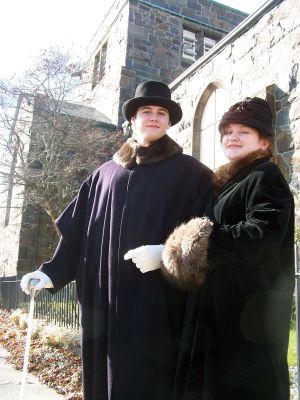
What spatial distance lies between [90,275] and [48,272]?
319mm

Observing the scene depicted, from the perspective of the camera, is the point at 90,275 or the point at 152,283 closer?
the point at 152,283

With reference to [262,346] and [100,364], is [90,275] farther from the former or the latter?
[262,346]

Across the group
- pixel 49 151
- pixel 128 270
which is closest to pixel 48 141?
pixel 49 151

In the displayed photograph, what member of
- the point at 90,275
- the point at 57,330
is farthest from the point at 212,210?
the point at 57,330

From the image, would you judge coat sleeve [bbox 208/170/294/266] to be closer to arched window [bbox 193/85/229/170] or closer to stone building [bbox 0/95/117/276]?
arched window [bbox 193/85/229/170]

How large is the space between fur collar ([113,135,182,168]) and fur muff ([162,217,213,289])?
774 millimetres

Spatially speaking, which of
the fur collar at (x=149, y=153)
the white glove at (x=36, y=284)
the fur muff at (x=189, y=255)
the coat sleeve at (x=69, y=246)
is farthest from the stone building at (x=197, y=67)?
the fur muff at (x=189, y=255)

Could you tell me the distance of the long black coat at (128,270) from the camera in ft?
7.97

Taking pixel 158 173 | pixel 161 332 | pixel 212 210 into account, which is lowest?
pixel 161 332

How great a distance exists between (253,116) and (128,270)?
45.0 inches

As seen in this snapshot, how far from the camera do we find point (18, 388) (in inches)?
193

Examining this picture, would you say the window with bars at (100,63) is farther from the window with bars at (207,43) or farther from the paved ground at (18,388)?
the paved ground at (18,388)

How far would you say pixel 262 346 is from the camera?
6.59 feet

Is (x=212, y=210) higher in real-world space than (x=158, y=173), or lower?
lower
